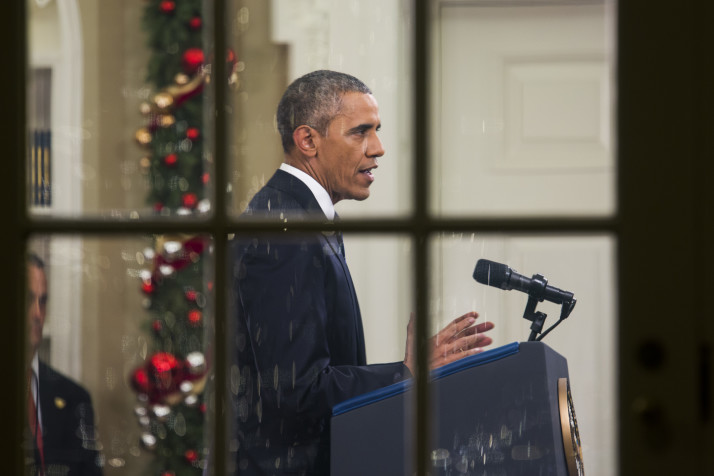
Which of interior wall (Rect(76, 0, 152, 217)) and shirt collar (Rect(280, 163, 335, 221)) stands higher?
interior wall (Rect(76, 0, 152, 217))

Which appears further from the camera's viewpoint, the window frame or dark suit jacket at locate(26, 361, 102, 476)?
dark suit jacket at locate(26, 361, 102, 476)

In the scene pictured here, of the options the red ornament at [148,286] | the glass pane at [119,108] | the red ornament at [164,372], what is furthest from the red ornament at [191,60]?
the red ornament at [164,372]

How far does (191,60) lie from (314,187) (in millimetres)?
258

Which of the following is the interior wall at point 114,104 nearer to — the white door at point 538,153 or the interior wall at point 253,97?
the interior wall at point 253,97

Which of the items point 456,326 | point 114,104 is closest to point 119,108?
point 114,104

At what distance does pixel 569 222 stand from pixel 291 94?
461mm

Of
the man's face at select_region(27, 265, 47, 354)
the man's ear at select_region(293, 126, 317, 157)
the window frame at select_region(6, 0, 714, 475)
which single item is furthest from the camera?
the man's ear at select_region(293, 126, 317, 157)

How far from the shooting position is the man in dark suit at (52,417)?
1.12 m

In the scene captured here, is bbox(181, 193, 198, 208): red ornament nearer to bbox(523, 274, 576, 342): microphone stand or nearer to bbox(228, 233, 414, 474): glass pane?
bbox(228, 233, 414, 474): glass pane

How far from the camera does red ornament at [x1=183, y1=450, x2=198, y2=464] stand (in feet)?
3.72

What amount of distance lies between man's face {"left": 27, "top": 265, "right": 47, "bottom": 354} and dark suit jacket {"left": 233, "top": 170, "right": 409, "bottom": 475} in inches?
10.8

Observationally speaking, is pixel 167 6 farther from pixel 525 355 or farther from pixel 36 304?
pixel 525 355

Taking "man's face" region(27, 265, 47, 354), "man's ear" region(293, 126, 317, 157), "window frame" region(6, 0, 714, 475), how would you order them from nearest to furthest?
1. "window frame" region(6, 0, 714, 475)
2. "man's face" region(27, 265, 47, 354)
3. "man's ear" region(293, 126, 317, 157)

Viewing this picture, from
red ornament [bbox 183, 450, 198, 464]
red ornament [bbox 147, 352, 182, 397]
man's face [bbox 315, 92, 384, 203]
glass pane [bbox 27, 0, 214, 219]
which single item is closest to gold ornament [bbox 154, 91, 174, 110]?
glass pane [bbox 27, 0, 214, 219]
